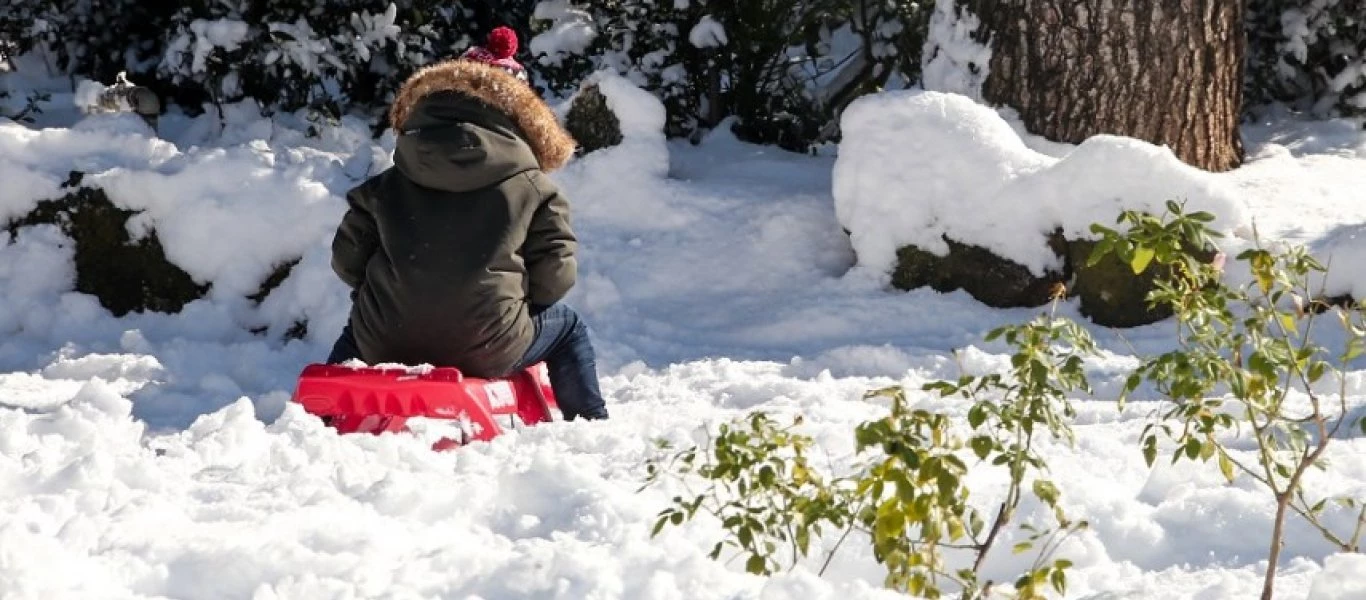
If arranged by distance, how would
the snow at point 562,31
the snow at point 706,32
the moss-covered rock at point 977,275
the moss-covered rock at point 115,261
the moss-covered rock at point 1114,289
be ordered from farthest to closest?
the snow at point 562,31, the snow at point 706,32, the moss-covered rock at point 115,261, the moss-covered rock at point 977,275, the moss-covered rock at point 1114,289

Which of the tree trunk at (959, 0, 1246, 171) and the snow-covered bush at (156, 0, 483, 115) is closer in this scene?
the tree trunk at (959, 0, 1246, 171)

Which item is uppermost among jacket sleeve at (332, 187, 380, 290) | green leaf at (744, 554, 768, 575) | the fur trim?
green leaf at (744, 554, 768, 575)

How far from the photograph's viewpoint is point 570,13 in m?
7.97

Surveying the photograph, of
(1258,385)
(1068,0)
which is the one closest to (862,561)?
(1258,385)

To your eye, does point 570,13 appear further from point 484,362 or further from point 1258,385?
point 1258,385

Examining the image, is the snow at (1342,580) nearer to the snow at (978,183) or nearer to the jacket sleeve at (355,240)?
the jacket sleeve at (355,240)

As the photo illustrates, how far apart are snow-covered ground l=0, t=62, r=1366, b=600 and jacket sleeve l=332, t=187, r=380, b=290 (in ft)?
2.04

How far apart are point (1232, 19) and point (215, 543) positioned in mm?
4911

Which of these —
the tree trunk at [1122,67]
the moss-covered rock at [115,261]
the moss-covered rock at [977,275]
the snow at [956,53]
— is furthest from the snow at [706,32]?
the moss-covered rock at [115,261]

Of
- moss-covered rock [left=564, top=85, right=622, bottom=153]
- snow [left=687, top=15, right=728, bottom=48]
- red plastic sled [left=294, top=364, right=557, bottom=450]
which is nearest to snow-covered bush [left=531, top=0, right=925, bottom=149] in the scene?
snow [left=687, top=15, right=728, bottom=48]

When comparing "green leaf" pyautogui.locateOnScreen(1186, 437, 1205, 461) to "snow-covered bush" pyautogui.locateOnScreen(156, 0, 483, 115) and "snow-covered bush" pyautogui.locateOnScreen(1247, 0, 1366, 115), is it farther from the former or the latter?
"snow-covered bush" pyautogui.locateOnScreen(156, 0, 483, 115)

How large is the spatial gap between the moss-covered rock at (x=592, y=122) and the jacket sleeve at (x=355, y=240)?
2.45m

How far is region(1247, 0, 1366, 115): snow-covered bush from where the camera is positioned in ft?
24.6

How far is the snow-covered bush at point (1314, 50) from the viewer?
7484 mm
